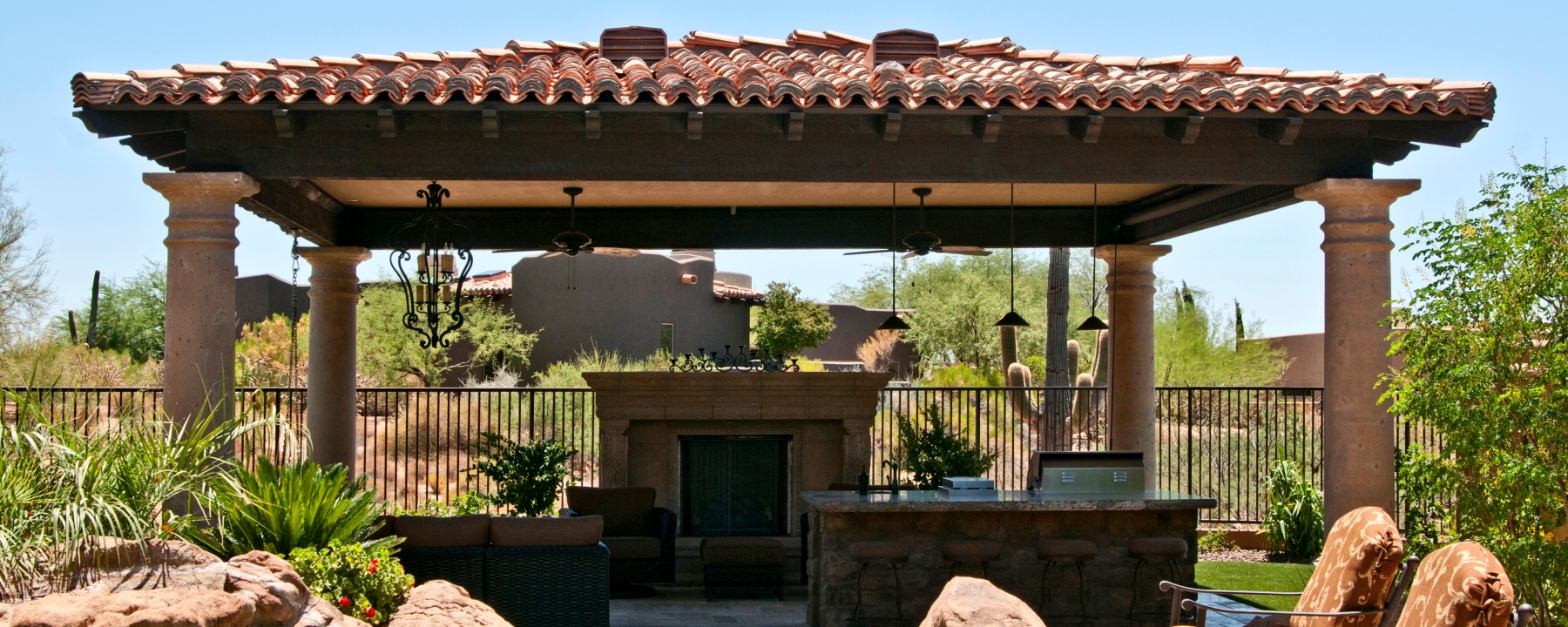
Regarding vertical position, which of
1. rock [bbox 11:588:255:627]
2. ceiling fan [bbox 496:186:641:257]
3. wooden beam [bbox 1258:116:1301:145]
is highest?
wooden beam [bbox 1258:116:1301:145]

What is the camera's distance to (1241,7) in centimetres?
1296

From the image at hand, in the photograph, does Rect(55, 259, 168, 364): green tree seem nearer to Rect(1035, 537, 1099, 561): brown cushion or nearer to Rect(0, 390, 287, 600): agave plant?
Rect(0, 390, 287, 600): agave plant

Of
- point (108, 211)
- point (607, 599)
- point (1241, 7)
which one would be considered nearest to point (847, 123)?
point (607, 599)

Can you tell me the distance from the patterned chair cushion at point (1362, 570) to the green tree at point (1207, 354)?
60.9 feet

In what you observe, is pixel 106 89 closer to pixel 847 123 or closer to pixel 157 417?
pixel 157 417

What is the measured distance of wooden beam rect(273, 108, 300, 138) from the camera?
667cm

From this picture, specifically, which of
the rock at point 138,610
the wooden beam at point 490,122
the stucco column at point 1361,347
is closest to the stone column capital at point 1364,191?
the stucco column at point 1361,347

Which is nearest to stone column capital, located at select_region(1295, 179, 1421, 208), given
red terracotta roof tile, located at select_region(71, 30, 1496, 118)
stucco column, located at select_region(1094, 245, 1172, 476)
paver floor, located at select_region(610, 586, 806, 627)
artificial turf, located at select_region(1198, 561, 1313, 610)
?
red terracotta roof tile, located at select_region(71, 30, 1496, 118)

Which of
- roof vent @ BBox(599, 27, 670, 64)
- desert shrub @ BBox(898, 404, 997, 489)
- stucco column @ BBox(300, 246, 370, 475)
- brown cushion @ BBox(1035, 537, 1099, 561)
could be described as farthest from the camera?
stucco column @ BBox(300, 246, 370, 475)

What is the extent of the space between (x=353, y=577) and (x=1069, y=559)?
446 centimetres

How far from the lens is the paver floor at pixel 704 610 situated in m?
8.64

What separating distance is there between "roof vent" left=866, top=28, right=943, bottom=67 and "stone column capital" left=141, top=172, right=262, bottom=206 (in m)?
4.70

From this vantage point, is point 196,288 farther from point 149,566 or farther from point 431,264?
point 431,264

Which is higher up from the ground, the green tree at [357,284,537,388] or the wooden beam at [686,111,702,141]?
the wooden beam at [686,111,702,141]
